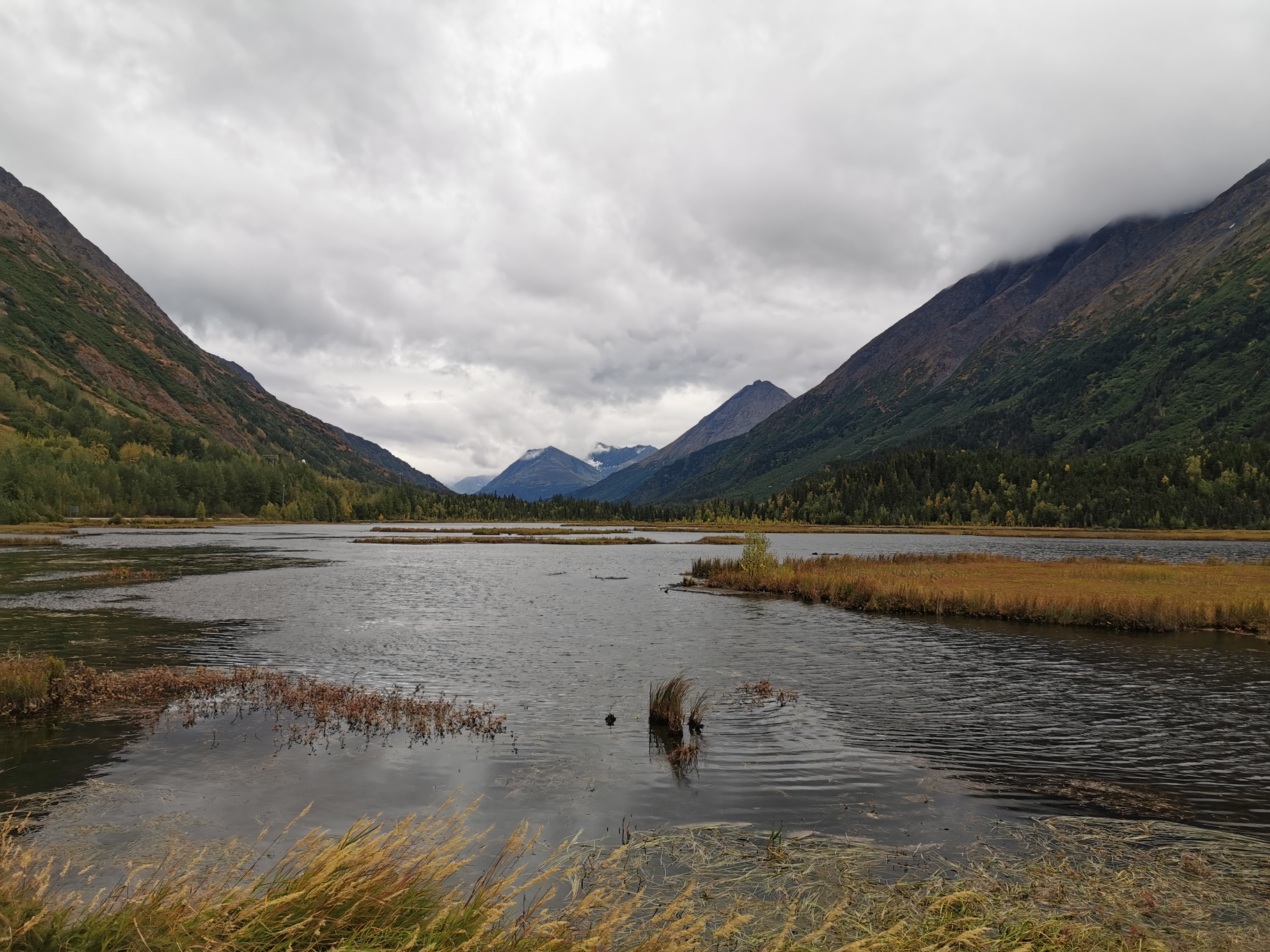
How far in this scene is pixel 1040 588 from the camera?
54031 mm

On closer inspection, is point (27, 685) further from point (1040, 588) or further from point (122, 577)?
point (1040, 588)

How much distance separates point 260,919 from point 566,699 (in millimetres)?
20663

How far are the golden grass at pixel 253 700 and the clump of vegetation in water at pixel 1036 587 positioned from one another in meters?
38.4

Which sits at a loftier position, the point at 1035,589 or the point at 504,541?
the point at 504,541

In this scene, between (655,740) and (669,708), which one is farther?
(669,708)

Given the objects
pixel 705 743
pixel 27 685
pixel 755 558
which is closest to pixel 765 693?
pixel 705 743

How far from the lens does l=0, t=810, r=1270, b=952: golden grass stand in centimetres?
706

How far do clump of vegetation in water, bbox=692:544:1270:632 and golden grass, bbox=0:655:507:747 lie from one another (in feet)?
126

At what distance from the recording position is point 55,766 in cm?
1814

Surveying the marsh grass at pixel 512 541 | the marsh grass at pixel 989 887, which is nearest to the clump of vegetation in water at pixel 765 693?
the marsh grass at pixel 989 887

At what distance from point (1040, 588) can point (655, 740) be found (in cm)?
4503

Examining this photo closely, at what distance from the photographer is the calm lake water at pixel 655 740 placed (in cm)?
1620

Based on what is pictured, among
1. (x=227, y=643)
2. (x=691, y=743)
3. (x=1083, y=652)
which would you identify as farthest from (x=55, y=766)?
(x=1083, y=652)

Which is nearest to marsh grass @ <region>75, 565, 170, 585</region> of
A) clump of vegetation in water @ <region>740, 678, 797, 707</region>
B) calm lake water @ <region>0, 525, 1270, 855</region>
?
calm lake water @ <region>0, 525, 1270, 855</region>
